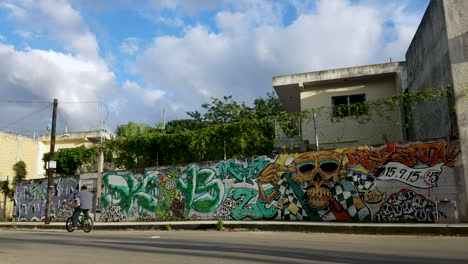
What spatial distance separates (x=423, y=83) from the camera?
13.9 m

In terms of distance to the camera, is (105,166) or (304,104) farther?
(105,166)

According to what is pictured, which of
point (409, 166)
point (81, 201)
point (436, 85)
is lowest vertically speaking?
point (81, 201)

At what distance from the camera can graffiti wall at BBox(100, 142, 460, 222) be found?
1121 cm

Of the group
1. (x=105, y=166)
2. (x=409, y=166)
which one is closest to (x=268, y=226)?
(x=409, y=166)

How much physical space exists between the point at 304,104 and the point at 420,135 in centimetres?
684

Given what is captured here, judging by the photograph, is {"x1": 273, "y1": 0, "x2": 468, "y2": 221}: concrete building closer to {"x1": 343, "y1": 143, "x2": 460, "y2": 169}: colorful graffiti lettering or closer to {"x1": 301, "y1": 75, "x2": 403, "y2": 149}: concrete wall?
{"x1": 301, "y1": 75, "x2": 403, "y2": 149}: concrete wall

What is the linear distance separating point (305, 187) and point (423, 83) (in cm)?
603

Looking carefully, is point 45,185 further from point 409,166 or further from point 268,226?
point 409,166

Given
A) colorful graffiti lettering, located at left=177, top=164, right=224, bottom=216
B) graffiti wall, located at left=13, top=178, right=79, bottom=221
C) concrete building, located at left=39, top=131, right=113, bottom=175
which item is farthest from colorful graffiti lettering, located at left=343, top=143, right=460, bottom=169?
concrete building, located at left=39, top=131, right=113, bottom=175

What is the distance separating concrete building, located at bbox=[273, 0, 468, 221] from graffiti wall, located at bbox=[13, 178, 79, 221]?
12563mm

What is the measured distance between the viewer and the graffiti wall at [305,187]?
36.8 feet

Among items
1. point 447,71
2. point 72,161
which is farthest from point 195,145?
point 72,161

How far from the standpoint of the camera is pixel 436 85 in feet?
40.8

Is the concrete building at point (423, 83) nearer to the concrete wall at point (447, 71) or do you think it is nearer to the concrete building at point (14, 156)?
the concrete wall at point (447, 71)
